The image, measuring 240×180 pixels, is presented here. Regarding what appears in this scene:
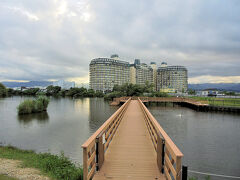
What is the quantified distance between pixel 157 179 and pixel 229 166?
7.46 metres

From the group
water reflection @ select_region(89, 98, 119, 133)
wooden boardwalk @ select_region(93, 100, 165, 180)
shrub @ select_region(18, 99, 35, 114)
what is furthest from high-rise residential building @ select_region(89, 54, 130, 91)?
wooden boardwalk @ select_region(93, 100, 165, 180)

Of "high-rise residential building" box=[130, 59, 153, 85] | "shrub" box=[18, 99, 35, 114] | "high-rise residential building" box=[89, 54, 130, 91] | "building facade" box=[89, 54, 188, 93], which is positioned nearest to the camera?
"shrub" box=[18, 99, 35, 114]

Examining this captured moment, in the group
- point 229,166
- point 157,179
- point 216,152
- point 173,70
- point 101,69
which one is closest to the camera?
point 157,179

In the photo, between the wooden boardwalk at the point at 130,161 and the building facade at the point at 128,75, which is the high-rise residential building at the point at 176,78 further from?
the wooden boardwalk at the point at 130,161

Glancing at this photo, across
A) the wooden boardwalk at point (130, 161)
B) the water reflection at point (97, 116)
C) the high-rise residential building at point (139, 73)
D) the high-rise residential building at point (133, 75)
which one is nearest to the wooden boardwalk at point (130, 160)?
the wooden boardwalk at point (130, 161)

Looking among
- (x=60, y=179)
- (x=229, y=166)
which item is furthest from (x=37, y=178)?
(x=229, y=166)

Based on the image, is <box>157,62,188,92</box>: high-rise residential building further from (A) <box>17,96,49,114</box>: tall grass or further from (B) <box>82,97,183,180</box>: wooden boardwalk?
(B) <box>82,97,183,180</box>: wooden boardwalk

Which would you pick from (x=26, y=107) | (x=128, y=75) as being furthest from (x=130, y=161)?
(x=128, y=75)

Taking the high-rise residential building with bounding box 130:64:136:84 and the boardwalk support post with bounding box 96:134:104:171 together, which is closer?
the boardwalk support post with bounding box 96:134:104:171

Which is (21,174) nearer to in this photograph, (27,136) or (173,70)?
(27,136)

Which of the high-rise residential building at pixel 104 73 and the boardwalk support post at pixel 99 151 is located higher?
the high-rise residential building at pixel 104 73

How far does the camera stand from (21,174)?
577 centimetres

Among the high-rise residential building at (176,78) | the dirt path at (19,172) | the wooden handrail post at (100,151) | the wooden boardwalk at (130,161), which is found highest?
the high-rise residential building at (176,78)

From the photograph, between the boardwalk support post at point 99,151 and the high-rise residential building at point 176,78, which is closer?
the boardwalk support post at point 99,151
